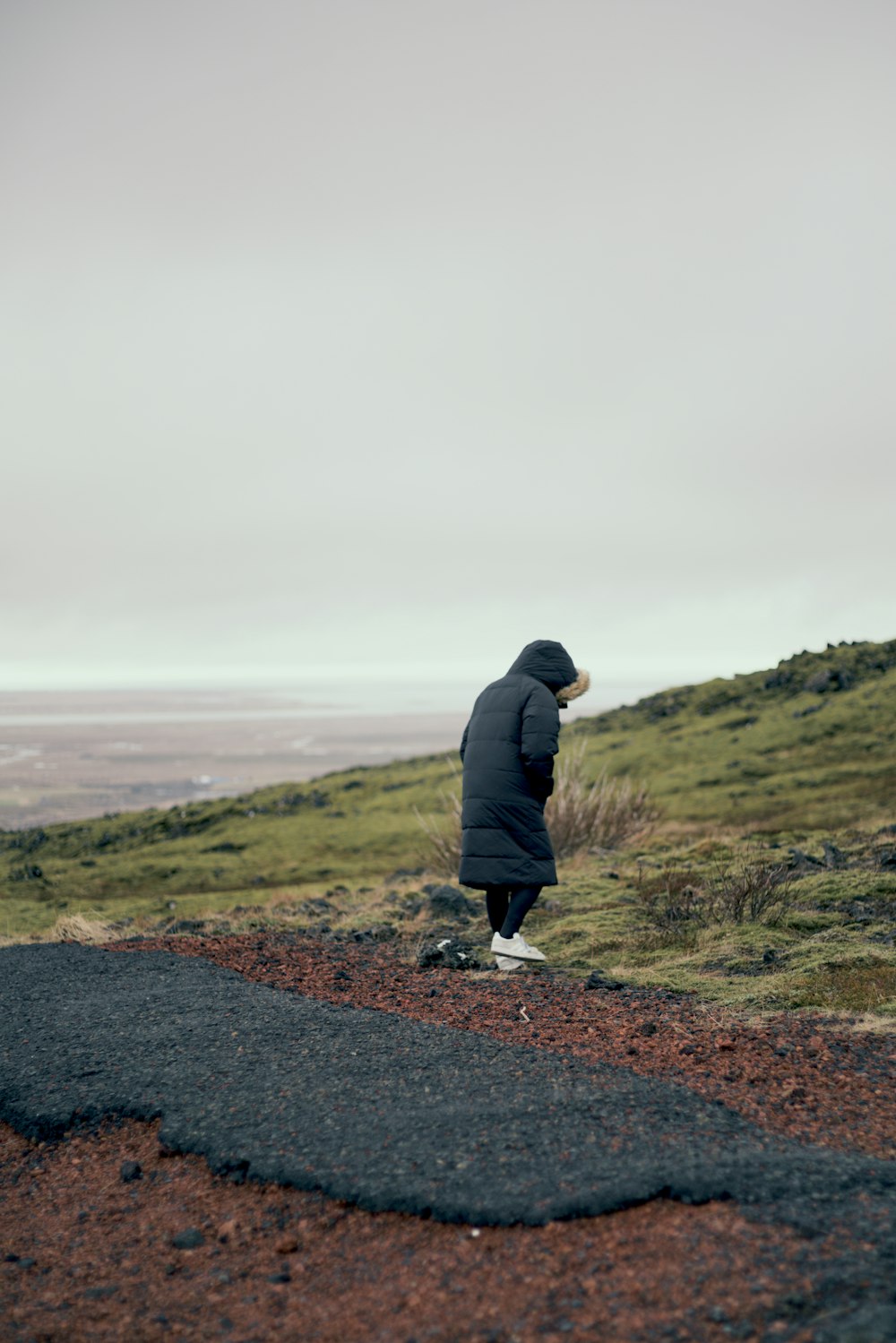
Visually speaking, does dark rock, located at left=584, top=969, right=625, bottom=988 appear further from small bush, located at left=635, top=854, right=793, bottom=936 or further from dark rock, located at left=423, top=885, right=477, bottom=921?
dark rock, located at left=423, top=885, right=477, bottom=921

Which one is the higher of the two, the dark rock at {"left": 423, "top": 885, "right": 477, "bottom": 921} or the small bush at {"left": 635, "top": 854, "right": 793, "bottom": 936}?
the small bush at {"left": 635, "top": 854, "right": 793, "bottom": 936}

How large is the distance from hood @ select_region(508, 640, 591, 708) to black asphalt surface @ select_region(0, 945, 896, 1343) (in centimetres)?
321

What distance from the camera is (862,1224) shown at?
3.29 m

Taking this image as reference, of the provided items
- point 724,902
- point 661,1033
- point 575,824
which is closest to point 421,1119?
point 661,1033

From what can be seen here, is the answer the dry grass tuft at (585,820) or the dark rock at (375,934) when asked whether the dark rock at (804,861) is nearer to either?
the dry grass tuft at (585,820)

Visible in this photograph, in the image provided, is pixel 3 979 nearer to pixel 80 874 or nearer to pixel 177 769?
pixel 80 874

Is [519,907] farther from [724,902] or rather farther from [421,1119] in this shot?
[421,1119]

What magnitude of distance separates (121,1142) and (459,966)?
3768 millimetres

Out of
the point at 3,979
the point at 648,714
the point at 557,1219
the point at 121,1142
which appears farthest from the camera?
the point at 648,714

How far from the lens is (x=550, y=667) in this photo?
825 centimetres

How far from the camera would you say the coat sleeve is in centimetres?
779

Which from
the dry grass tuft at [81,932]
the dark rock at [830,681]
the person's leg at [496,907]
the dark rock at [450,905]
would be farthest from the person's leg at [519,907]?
the dark rock at [830,681]

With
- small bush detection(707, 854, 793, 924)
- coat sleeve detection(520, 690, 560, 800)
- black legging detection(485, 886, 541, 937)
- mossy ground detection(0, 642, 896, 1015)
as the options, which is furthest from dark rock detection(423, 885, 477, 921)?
coat sleeve detection(520, 690, 560, 800)

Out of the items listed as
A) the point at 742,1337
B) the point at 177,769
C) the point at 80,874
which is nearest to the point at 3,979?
the point at 742,1337
